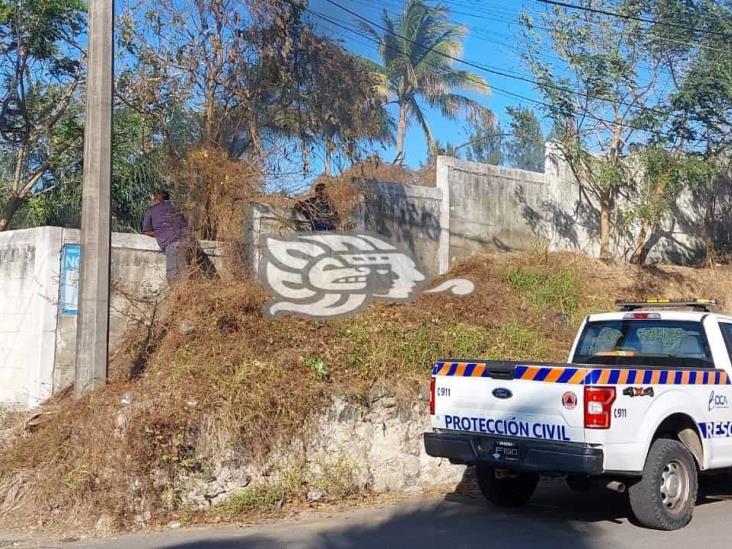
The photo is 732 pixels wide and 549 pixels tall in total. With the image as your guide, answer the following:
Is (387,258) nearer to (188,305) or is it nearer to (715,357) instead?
(188,305)

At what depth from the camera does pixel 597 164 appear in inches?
609

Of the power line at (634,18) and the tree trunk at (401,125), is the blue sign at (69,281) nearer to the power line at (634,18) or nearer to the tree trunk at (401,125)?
the power line at (634,18)

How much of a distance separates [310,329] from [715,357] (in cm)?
454

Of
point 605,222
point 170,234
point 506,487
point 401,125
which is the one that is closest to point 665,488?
point 506,487

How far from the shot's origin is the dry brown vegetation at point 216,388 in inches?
302

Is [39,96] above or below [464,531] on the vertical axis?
above

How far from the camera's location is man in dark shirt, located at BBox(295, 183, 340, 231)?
12523 millimetres

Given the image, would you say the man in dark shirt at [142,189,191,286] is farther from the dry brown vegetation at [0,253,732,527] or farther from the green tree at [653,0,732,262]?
the green tree at [653,0,732,262]

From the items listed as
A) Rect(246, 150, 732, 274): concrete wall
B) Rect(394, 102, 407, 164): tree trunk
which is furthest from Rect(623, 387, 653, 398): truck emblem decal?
Rect(394, 102, 407, 164): tree trunk

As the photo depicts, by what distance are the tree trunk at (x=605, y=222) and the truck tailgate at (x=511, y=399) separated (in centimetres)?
921

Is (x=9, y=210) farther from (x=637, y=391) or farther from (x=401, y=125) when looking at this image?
(x=401, y=125)

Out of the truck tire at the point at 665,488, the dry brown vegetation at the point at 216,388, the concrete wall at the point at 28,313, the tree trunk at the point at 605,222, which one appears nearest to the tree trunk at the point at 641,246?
the tree trunk at the point at 605,222

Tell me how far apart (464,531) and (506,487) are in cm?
104

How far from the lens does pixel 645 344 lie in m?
8.20
